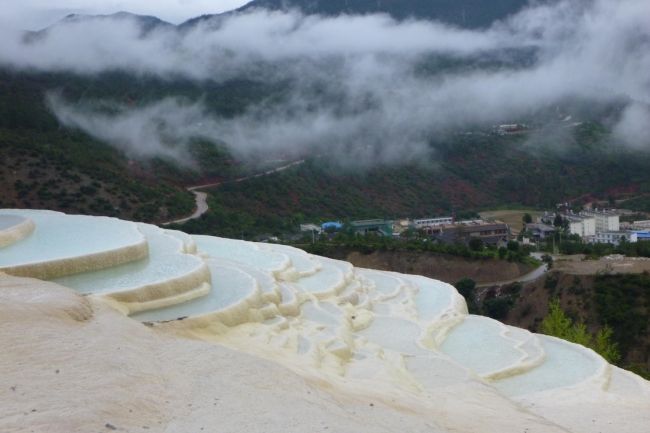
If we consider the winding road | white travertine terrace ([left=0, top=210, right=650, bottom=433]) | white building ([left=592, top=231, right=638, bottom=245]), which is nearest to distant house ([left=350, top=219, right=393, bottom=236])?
the winding road

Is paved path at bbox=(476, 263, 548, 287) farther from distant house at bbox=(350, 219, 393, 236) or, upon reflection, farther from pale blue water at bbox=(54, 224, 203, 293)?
pale blue water at bbox=(54, 224, 203, 293)

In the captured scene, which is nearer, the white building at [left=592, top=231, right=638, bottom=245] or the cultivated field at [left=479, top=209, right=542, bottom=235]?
the white building at [left=592, top=231, right=638, bottom=245]

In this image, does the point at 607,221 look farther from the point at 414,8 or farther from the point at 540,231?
the point at 414,8

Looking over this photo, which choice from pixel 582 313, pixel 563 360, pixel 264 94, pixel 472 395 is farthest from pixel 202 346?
pixel 264 94

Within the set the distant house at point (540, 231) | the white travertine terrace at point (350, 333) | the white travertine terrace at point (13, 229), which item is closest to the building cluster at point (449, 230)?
the distant house at point (540, 231)

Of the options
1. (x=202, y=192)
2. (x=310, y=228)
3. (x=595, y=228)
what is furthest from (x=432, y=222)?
(x=202, y=192)

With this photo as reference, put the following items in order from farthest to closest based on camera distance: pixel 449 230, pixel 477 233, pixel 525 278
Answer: pixel 449 230 → pixel 477 233 → pixel 525 278
